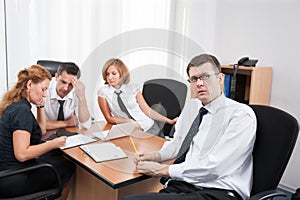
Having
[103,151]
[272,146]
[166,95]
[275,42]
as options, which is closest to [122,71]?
[166,95]

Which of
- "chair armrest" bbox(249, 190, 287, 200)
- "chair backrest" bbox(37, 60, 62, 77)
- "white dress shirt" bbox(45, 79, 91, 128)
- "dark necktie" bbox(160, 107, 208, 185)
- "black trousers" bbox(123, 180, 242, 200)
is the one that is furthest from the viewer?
"chair backrest" bbox(37, 60, 62, 77)

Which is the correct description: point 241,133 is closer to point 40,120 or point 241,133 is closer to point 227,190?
point 227,190

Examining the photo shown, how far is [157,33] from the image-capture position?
2201mm

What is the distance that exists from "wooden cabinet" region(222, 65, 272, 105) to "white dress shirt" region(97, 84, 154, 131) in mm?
1128

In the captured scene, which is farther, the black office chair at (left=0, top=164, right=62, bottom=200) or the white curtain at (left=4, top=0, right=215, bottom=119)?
the white curtain at (left=4, top=0, right=215, bottom=119)

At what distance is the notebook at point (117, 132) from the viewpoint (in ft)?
5.89

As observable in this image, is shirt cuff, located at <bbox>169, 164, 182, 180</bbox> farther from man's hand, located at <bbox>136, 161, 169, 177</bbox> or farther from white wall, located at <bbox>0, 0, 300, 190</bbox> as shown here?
white wall, located at <bbox>0, 0, 300, 190</bbox>

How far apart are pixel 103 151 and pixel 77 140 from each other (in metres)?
0.27

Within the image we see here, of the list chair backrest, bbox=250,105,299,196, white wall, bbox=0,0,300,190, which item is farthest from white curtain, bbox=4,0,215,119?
chair backrest, bbox=250,105,299,196

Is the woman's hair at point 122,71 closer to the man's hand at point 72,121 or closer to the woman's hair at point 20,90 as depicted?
the man's hand at point 72,121

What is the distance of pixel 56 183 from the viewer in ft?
5.20

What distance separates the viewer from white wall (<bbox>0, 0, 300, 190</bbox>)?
8.14 feet

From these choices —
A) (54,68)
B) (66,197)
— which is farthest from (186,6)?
(66,197)

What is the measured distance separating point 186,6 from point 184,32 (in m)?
0.31
